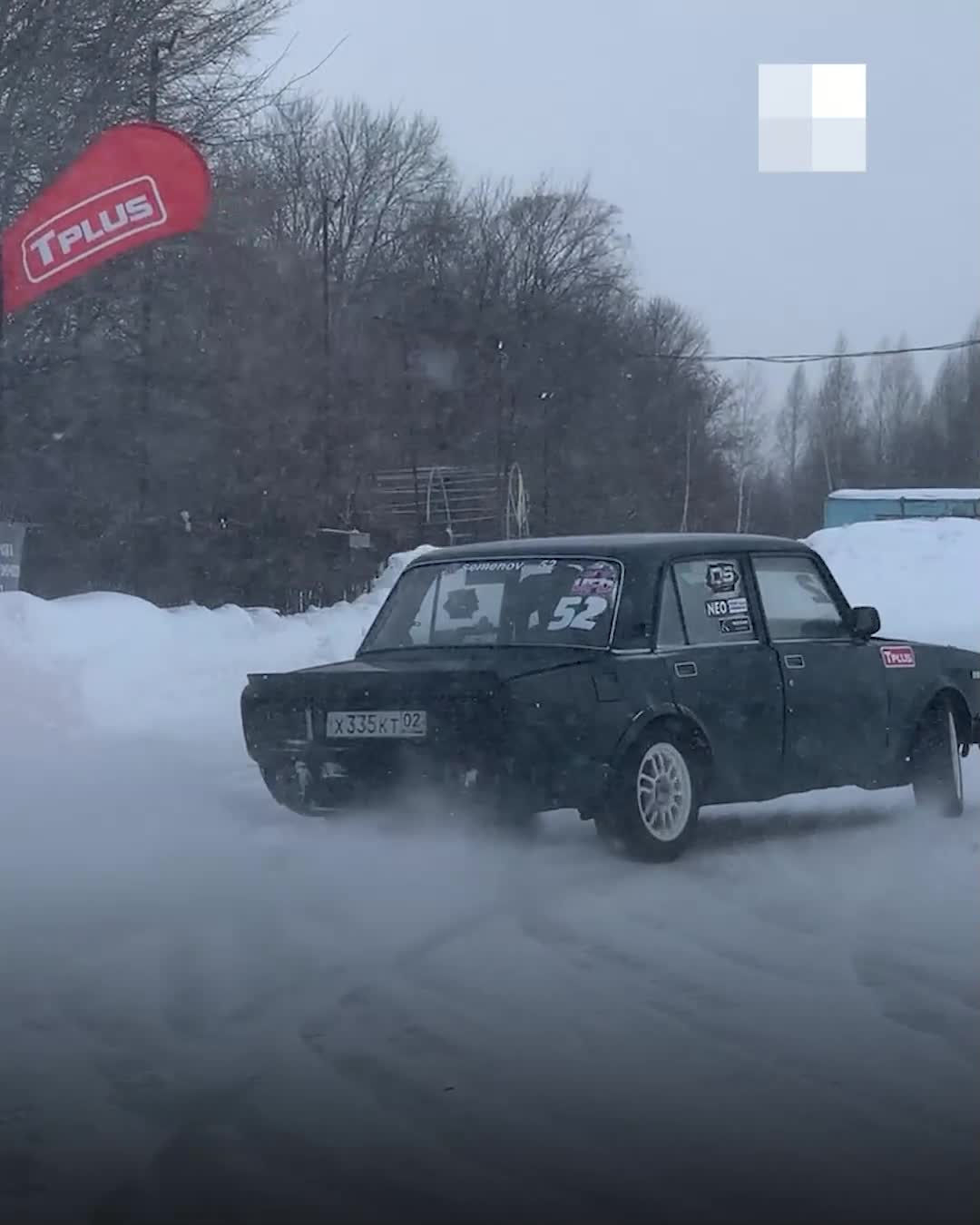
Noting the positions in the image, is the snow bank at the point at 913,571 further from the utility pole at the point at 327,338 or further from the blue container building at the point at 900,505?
the utility pole at the point at 327,338

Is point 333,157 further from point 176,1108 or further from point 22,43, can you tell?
point 176,1108

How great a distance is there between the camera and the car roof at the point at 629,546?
29.2ft

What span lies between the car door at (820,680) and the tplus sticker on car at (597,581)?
0.89 metres

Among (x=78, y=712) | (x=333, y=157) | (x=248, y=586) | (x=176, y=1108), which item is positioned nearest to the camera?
(x=176, y=1108)

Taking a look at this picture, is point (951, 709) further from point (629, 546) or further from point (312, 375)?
point (312, 375)

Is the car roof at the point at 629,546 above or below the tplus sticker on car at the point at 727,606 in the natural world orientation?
above

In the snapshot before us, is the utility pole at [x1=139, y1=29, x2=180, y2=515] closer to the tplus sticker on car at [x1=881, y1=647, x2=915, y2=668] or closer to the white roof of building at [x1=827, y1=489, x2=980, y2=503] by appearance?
the white roof of building at [x1=827, y1=489, x2=980, y2=503]

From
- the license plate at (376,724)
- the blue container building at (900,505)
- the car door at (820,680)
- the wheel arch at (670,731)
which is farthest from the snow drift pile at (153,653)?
the wheel arch at (670,731)

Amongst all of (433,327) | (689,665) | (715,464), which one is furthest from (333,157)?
(689,665)

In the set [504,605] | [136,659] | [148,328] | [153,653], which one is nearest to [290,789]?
[504,605]

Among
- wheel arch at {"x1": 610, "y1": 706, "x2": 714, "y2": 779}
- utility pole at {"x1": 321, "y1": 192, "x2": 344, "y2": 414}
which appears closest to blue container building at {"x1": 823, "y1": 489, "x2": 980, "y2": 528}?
utility pole at {"x1": 321, "y1": 192, "x2": 344, "y2": 414}

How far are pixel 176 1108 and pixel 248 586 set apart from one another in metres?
22.6

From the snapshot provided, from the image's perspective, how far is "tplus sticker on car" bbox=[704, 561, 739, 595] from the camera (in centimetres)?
906

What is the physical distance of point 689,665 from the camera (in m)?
8.58
